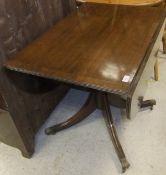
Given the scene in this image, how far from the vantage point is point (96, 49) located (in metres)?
1.09

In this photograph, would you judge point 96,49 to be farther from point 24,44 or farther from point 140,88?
point 24,44

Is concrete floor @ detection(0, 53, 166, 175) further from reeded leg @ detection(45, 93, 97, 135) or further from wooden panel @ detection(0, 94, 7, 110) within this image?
wooden panel @ detection(0, 94, 7, 110)

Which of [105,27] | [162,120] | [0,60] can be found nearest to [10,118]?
[0,60]

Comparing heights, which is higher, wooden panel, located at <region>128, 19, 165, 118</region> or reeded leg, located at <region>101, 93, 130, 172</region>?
wooden panel, located at <region>128, 19, 165, 118</region>

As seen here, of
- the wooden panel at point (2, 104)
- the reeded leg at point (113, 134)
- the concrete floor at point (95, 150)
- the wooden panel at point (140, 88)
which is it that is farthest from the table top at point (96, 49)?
the concrete floor at point (95, 150)

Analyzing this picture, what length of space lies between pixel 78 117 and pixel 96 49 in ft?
2.26

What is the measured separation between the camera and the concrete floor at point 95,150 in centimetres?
140

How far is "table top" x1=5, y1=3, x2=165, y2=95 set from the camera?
0.93m

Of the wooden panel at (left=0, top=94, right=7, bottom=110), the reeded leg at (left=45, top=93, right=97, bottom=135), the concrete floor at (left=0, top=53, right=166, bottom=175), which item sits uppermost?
the wooden panel at (left=0, top=94, right=7, bottom=110)

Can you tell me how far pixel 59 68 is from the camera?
3.24 ft

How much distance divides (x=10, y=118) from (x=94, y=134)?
634 mm

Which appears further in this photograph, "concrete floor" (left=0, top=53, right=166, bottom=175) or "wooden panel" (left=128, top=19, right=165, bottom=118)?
"concrete floor" (left=0, top=53, right=166, bottom=175)

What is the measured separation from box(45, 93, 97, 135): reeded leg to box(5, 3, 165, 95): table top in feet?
1.71

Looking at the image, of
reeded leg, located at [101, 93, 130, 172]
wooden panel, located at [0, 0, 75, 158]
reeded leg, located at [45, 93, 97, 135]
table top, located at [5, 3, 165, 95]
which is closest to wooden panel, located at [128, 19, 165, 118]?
table top, located at [5, 3, 165, 95]
